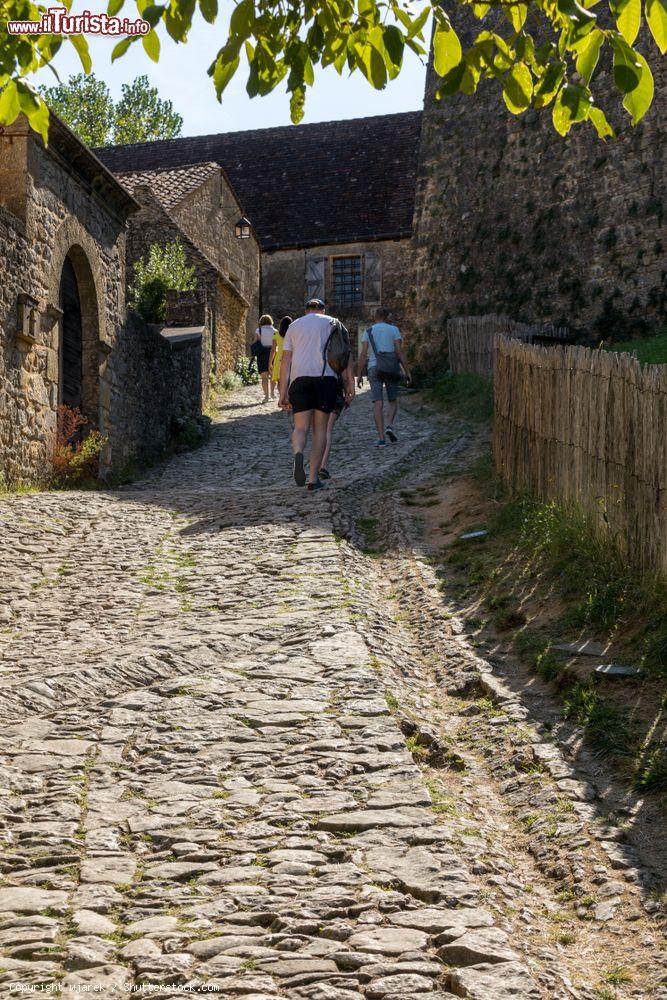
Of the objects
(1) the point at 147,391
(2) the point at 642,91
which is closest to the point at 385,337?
(1) the point at 147,391

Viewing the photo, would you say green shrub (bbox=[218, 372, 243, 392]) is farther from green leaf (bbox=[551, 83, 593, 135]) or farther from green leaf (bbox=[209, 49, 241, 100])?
green leaf (bbox=[551, 83, 593, 135])

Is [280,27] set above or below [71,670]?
above

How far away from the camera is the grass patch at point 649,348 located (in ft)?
42.8

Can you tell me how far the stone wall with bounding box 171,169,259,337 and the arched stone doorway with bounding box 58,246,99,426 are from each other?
37.4 ft

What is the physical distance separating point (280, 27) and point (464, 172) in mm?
18318

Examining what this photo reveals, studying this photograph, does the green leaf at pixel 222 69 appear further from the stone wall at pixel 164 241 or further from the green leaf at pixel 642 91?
the stone wall at pixel 164 241

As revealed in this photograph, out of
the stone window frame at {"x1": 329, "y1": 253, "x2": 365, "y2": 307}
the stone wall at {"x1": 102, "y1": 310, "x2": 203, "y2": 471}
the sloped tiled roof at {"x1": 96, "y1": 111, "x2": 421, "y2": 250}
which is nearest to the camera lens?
the stone wall at {"x1": 102, "y1": 310, "x2": 203, "y2": 471}

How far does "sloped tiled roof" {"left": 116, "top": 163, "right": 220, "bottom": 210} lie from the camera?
25484mm

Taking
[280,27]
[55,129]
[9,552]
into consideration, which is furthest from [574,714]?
[55,129]

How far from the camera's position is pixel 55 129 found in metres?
12.1

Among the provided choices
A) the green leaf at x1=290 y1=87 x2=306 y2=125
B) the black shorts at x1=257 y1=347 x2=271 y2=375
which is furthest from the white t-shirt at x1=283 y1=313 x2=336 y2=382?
the black shorts at x1=257 y1=347 x2=271 y2=375

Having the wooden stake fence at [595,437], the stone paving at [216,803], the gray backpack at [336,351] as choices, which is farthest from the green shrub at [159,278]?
the stone paving at [216,803]

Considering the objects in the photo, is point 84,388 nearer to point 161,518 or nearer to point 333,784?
point 161,518

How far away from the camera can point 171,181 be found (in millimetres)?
26656
